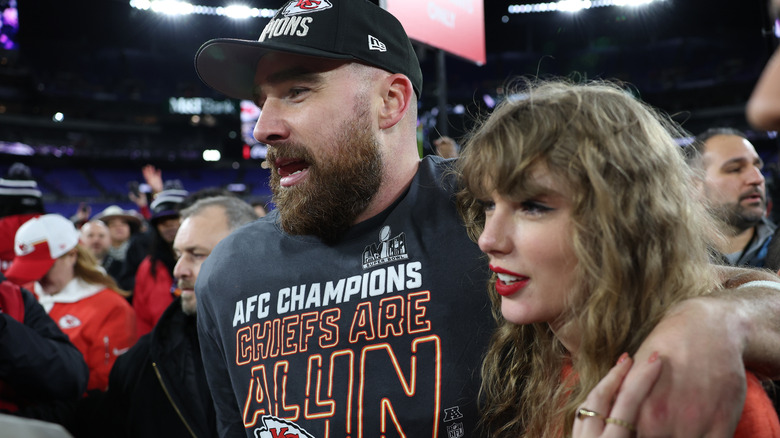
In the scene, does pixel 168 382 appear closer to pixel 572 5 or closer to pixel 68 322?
pixel 68 322

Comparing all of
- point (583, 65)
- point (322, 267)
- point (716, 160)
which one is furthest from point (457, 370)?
point (583, 65)

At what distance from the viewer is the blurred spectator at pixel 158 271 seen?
3.88 meters

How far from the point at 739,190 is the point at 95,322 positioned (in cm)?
337

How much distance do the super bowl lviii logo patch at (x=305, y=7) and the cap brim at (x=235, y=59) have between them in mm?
115

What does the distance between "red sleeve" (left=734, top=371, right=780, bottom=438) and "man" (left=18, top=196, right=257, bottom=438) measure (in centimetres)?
196

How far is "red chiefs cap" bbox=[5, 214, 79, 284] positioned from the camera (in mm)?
3229

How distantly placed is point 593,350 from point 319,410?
635 millimetres

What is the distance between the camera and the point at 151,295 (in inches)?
153

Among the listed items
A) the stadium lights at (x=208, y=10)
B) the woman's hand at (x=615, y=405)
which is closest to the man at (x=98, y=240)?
the woman's hand at (x=615, y=405)

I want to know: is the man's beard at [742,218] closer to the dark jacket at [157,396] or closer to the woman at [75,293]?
the dark jacket at [157,396]

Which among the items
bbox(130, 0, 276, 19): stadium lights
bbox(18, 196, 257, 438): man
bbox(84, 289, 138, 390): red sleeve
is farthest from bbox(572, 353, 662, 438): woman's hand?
bbox(130, 0, 276, 19): stadium lights

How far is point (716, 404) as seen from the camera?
0.84m

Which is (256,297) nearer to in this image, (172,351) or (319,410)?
(319,410)

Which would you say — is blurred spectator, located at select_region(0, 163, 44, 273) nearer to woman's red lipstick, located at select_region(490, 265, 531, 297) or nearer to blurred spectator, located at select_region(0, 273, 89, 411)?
blurred spectator, located at select_region(0, 273, 89, 411)
